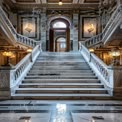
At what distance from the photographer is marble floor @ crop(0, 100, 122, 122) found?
4945 millimetres

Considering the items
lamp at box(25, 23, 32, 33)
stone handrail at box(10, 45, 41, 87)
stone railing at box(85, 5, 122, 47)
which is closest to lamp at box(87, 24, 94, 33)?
stone railing at box(85, 5, 122, 47)

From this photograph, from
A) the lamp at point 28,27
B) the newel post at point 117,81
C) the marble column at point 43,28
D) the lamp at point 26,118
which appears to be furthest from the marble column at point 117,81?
the lamp at point 28,27

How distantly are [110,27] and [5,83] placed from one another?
890 cm

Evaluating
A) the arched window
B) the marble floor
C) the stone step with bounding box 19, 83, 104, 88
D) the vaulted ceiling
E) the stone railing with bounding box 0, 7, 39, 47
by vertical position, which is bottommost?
the marble floor

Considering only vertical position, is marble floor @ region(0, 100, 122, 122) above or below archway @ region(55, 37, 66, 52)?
below

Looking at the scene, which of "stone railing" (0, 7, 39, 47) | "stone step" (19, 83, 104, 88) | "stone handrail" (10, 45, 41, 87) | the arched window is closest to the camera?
"stone handrail" (10, 45, 41, 87)

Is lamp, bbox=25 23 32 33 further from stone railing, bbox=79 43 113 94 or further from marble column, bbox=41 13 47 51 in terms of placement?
stone railing, bbox=79 43 113 94

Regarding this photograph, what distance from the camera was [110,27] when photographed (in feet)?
49.3

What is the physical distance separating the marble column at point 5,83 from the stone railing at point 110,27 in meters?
7.16

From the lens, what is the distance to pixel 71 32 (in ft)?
67.2

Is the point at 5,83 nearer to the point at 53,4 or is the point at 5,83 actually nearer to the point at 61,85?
the point at 61,85

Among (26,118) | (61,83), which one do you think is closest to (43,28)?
(61,83)

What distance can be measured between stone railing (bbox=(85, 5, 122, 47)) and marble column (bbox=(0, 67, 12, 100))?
716 cm

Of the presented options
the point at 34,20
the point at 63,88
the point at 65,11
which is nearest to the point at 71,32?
the point at 65,11
